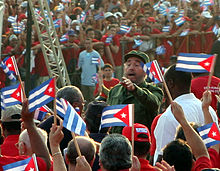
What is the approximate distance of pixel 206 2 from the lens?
715 inches

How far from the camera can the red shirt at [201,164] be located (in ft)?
15.0

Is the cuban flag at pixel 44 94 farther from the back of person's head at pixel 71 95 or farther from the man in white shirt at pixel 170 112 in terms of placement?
the back of person's head at pixel 71 95

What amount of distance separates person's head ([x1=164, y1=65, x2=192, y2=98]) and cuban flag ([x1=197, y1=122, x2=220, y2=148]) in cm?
100

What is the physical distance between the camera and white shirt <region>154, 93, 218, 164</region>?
19.3ft

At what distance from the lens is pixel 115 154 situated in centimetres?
443

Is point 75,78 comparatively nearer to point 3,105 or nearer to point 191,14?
point 191,14

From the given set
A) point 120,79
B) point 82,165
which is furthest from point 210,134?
point 120,79

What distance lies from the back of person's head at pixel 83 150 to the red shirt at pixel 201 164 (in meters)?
0.79

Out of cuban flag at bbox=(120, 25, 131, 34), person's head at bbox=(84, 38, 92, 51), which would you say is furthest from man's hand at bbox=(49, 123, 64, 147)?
cuban flag at bbox=(120, 25, 131, 34)

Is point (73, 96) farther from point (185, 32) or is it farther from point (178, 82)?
point (185, 32)

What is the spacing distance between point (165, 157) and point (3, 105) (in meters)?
2.49

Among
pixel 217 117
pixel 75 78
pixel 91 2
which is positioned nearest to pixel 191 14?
pixel 91 2

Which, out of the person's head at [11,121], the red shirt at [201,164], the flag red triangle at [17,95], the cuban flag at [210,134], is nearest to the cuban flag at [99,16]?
the person's head at [11,121]

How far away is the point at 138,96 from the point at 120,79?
9.11 metres
